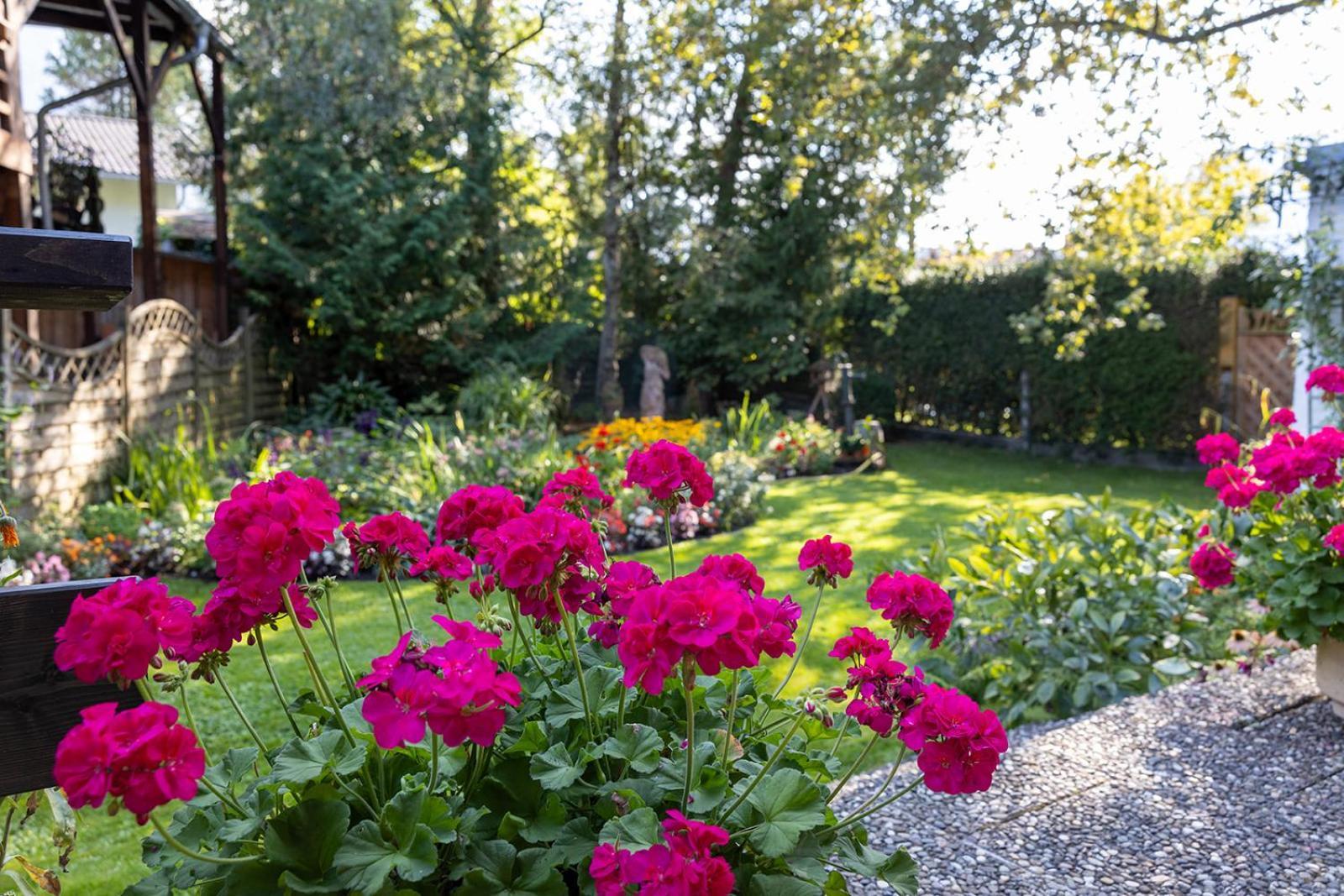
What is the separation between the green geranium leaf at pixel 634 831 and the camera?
3.91 feet

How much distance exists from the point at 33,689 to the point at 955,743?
1.07 meters

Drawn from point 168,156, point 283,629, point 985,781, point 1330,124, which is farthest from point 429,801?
point 168,156

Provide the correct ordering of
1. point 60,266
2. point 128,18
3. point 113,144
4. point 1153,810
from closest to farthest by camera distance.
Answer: point 60,266, point 1153,810, point 128,18, point 113,144

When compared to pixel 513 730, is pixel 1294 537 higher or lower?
higher

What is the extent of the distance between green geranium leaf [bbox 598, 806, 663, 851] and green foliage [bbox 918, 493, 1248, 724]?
260 centimetres

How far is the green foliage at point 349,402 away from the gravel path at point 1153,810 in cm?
842

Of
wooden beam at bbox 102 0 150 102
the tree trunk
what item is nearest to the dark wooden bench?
wooden beam at bbox 102 0 150 102

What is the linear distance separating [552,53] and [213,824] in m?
12.1

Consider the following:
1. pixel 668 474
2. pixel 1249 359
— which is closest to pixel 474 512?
pixel 668 474

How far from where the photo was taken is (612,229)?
1198 centimetres

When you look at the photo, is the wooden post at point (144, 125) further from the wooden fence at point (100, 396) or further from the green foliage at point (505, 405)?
the green foliage at point (505, 405)

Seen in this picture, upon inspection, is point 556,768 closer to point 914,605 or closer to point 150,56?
point 914,605

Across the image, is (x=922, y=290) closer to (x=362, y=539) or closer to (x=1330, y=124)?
(x=1330, y=124)

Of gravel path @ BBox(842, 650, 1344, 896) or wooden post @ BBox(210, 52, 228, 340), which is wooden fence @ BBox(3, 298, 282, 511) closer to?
wooden post @ BBox(210, 52, 228, 340)
